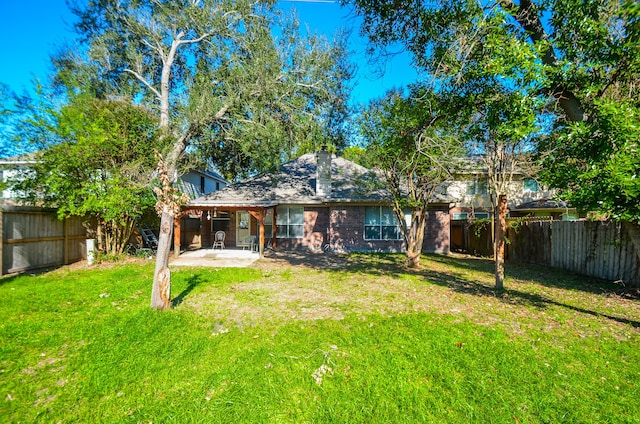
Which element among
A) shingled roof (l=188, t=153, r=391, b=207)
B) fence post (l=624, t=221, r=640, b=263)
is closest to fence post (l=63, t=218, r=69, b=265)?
shingled roof (l=188, t=153, r=391, b=207)

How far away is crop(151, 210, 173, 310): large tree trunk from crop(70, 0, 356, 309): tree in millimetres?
8979

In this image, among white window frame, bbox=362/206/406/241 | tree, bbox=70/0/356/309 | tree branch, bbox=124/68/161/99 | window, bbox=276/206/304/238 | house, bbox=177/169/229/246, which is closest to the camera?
tree, bbox=70/0/356/309

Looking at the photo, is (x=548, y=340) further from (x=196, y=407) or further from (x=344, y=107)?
(x=344, y=107)

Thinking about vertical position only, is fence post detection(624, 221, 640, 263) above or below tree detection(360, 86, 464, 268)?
below

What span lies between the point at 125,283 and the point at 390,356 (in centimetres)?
695

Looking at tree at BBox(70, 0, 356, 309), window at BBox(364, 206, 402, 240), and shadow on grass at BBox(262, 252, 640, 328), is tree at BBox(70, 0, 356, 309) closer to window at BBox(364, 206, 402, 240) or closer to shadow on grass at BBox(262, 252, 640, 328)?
window at BBox(364, 206, 402, 240)

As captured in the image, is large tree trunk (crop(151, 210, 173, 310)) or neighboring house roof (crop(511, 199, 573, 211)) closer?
large tree trunk (crop(151, 210, 173, 310))

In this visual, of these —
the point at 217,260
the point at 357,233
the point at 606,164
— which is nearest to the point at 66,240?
the point at 217,260

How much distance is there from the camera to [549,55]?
508 centimetres

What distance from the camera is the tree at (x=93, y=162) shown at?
9.08m

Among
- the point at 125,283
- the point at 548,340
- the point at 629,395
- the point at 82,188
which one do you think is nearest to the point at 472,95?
the point at 548,340

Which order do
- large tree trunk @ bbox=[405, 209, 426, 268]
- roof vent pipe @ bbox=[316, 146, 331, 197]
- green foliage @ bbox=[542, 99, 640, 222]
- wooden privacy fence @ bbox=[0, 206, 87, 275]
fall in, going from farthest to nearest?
roof vent pipe @ bbox=[316, 146, 331, 197] → large tree trunk @ bbox=[405, 209, 426, 268] → wooden privacy fence @ bbox=[0, 206, 87, 275] → green foliage @ bbox=[542, 99, 640, 222]

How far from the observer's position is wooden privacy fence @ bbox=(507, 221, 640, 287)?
7641 mm

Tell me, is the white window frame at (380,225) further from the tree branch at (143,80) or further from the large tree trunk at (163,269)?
the tree branch at (143,80)
